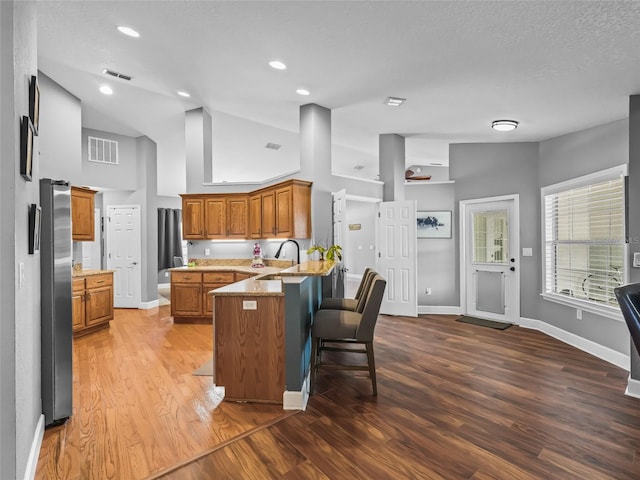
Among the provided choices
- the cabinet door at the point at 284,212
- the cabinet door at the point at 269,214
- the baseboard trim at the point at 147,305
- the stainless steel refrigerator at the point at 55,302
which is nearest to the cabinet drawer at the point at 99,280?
the baseboard trim at the point at 147,305

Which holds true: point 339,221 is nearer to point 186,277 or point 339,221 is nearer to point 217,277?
point 217,277

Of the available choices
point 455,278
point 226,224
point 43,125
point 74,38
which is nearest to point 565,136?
point 455,278

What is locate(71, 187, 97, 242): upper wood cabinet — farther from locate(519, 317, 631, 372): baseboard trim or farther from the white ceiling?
locate(519, 317, 631, 372): baseboard trim

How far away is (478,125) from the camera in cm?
495

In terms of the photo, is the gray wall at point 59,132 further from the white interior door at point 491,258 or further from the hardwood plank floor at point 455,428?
the white interior door at point 491,258

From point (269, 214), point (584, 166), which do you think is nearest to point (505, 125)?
point (584, 166)

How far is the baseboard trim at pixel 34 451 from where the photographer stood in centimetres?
180

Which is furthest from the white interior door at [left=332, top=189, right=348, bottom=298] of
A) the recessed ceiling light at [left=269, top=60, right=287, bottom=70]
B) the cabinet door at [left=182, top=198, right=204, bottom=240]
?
the cabinet door at [left=182, top=198, right=204, bottom=240]

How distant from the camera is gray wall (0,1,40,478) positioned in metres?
1.48

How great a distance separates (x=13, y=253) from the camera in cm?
153

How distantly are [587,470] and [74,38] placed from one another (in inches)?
207

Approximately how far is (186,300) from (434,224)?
438cm

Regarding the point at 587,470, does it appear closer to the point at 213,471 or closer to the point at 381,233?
the point at 213,471

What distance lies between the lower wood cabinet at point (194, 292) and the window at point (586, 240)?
15.5 ft
